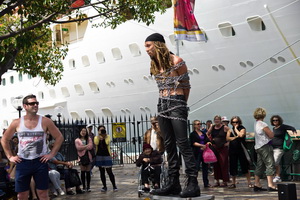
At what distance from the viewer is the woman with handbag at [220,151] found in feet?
35.7

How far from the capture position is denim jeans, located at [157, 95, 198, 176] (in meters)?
5.37

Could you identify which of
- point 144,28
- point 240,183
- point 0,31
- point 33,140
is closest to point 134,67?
point 144,28

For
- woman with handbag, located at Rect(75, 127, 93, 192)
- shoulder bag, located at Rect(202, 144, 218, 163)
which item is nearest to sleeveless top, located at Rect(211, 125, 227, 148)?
shoulder bag, located at Rect(202, 144, 218, 163)

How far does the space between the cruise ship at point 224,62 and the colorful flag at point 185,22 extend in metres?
4.21

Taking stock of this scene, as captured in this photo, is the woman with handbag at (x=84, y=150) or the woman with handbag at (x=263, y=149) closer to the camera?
the woman with handbag at (x=263, y=149)

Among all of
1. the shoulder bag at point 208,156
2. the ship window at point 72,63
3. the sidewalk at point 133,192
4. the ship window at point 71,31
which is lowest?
the sidewalk at point 133,192

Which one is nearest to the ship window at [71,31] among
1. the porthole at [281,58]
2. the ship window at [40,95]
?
the ship window at [40,95]

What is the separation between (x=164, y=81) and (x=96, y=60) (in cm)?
2099

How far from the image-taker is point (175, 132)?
5406mm

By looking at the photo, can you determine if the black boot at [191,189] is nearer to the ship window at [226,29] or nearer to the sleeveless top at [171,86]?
the sleeveless top at [171,86]

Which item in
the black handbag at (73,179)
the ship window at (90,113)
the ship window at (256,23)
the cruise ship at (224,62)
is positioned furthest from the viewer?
the ship window at (90,113)

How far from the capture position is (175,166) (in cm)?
550

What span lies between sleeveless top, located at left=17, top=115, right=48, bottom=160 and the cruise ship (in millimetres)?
11943

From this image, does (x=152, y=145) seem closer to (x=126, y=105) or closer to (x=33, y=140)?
(x=33, y=140)
